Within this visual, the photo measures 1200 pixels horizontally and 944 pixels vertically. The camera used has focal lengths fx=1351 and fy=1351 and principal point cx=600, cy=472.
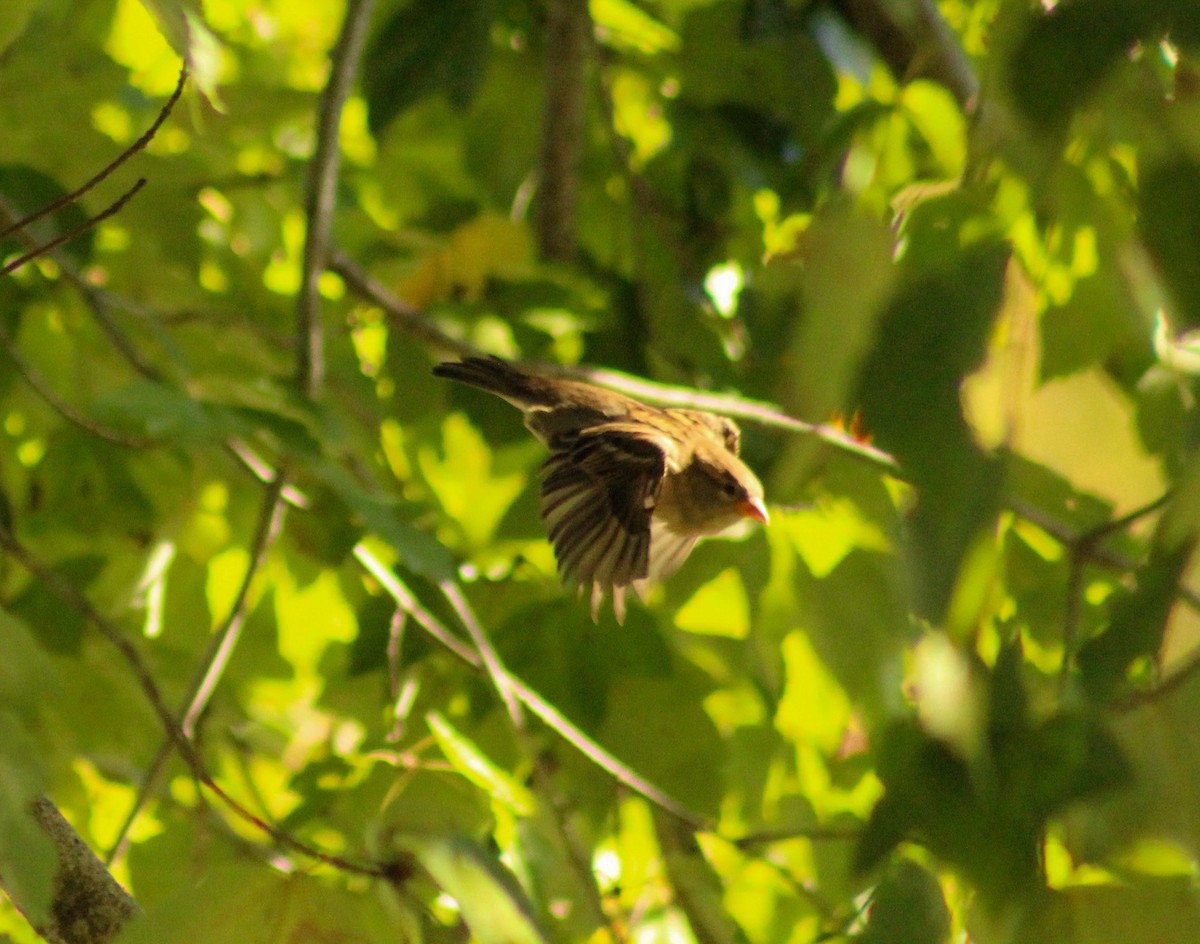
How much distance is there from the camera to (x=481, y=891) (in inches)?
41.6

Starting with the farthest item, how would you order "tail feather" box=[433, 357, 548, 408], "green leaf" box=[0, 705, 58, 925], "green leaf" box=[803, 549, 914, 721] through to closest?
"tail feather" box=[433, 357, 548, 408], "green leaf" box=[803, 549, 914, 721], "green leaf" box=[0, 705, 58, 925]

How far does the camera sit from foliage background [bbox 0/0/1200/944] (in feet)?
2.73

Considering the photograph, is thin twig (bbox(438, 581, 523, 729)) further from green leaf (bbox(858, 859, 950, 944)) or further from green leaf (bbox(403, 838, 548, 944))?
green leaf (bbox(858, 859, 950, 944))

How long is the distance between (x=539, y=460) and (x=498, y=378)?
0.36m

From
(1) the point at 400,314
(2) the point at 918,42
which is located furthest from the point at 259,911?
(2) the point at 918,42

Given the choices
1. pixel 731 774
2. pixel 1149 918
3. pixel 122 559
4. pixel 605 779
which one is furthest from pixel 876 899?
pixel 122 559

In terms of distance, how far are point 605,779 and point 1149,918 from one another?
46.1 inches

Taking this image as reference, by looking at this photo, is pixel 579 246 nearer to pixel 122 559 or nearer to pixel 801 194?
pixel 801 194

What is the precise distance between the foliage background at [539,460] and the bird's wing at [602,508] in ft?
0.48

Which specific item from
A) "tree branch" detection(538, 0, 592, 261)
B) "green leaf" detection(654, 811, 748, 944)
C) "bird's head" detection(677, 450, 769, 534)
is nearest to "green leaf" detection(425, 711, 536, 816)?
"green leaf" detection(654, 811, 748, 944)

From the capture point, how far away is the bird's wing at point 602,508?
201 cm

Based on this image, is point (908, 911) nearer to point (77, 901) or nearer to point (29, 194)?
point (77, 901)

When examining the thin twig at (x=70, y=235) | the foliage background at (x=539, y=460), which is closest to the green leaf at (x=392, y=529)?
the foliage background at (x=539, y=460)

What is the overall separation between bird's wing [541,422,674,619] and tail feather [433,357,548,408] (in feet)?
0.56
